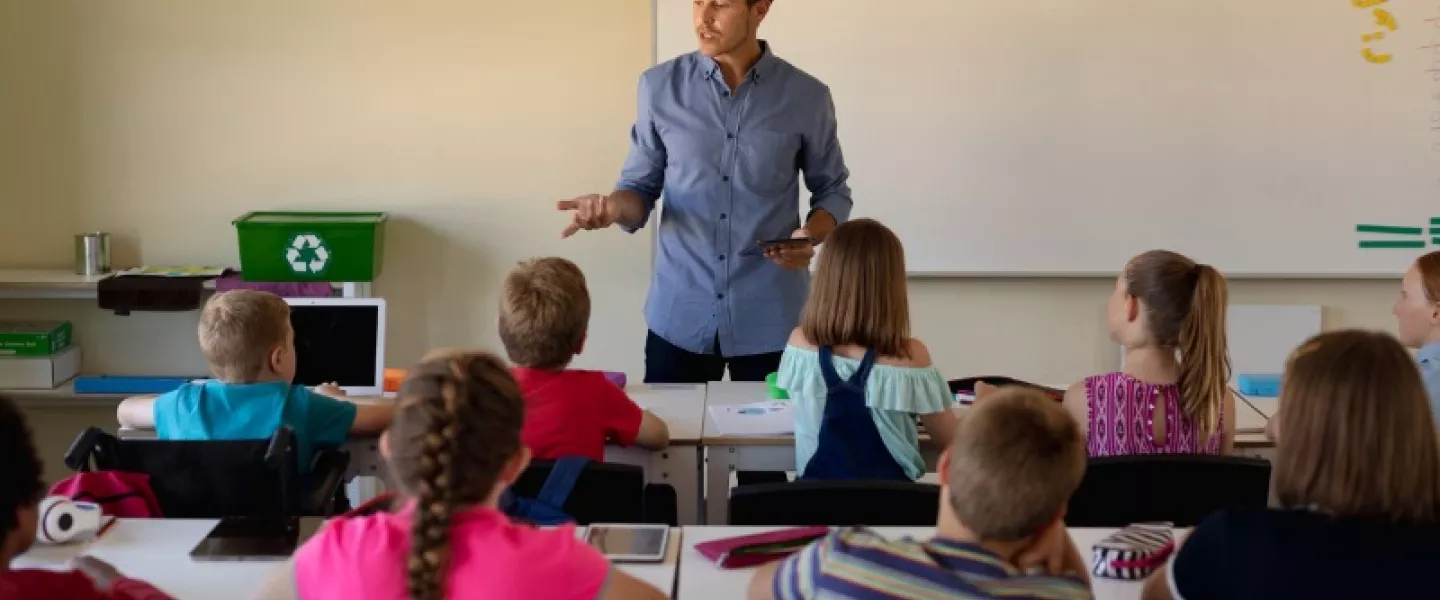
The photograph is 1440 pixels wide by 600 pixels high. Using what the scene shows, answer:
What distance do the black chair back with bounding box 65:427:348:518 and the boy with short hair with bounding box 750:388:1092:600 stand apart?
1234mm

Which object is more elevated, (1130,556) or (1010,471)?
(1010,471)

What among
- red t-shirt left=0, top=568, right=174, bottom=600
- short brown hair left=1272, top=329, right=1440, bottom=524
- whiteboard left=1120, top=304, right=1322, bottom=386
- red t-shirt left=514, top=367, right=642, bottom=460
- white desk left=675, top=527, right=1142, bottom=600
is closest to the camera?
red t-shirt left=0, top=568, right=174, bottom=600

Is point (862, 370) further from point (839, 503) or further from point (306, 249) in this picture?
point (306, 249)

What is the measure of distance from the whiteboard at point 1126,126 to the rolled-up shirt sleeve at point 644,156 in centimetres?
68

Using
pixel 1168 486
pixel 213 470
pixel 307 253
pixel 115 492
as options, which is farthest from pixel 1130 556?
pixel 307 253

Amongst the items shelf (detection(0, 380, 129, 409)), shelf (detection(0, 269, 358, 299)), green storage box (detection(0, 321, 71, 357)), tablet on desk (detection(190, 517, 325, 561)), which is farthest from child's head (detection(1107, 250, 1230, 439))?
green storage box (detection(0, 321, 71, 357))

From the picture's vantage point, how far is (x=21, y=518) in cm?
160

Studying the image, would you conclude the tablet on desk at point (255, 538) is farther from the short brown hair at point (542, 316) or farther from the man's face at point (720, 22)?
the man's face at point (720, 22)

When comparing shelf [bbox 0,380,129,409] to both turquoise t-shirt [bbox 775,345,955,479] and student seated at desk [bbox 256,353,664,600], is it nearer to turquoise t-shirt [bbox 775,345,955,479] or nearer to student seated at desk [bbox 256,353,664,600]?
turquoise t-shirt [bbox 775,345,955,479]

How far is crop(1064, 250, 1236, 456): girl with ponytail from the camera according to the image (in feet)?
9.08

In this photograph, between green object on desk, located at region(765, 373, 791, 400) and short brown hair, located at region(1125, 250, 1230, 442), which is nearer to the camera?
short brown hair, located at region(1125, 250, 1230, 442)

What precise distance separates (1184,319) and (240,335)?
184 centimetres

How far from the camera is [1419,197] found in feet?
14.9

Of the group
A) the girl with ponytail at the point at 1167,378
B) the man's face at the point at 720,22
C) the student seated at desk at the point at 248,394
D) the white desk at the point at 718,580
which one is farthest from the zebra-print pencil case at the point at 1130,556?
the man's face at the point at 720,22
